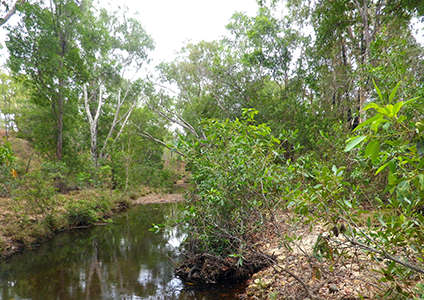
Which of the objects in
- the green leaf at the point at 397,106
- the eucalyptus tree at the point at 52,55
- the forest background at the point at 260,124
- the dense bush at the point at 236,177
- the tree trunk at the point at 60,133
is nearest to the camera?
the green leaf at the point at 397,106

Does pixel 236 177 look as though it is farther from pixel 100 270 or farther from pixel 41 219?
pixel 41 219

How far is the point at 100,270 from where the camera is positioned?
641cm

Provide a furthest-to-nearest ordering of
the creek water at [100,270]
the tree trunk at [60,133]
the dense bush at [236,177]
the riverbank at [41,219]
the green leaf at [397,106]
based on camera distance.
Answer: the tree trunk at [60,133], the riverbank at [41,219], the creek water at [100,270], the dense bush at [236,177], the green leaf at [397,106]

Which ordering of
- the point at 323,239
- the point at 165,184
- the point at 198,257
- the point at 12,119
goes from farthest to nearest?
1. the point at 12,119
2. the point at 165,184
3. the point at 198,257
4. the point at 323,239

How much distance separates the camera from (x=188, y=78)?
21453mm

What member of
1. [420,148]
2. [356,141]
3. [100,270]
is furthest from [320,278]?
[100,270]

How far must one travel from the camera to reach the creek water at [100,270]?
5.06 metres

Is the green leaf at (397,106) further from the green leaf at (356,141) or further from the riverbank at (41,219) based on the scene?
the riverbank at (41,219)

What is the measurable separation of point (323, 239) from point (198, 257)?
3877 mm

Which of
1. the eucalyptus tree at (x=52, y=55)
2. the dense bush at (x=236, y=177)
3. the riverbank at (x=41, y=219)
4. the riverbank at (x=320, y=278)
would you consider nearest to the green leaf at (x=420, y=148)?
the riverbank at (x=320, y=278)

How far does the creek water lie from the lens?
16.6 feet

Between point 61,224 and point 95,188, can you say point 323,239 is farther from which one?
point 95,188

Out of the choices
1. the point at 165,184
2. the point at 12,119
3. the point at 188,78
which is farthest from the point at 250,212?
the point at 12,119

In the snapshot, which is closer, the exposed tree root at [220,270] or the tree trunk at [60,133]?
the exposed tree root at [220,270]
